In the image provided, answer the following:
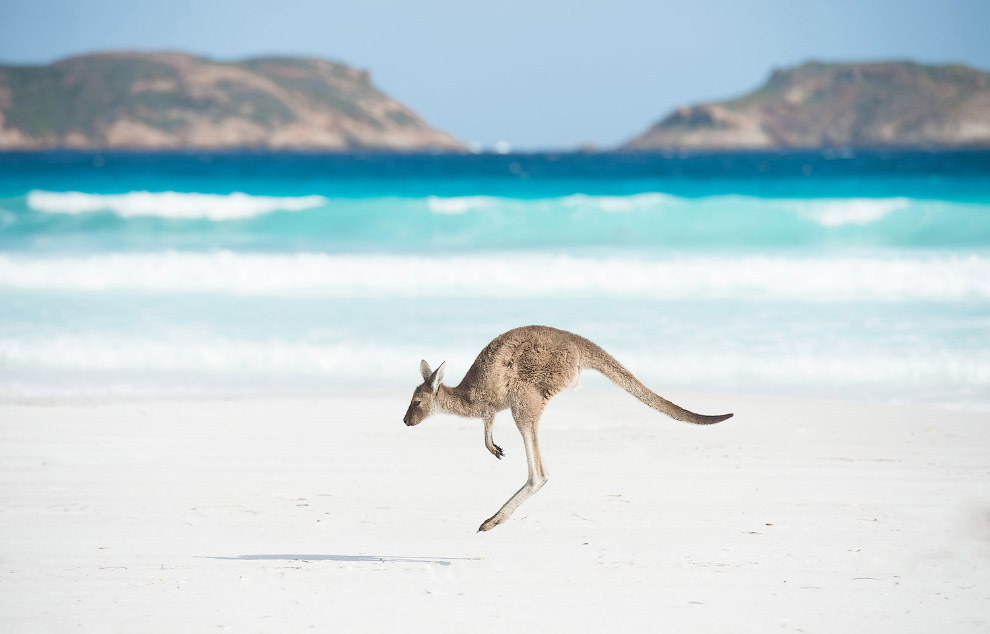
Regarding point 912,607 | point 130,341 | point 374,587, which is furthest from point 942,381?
point 130,341

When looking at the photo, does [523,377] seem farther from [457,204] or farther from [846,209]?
[457,204]

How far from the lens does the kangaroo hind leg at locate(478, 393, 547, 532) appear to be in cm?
373

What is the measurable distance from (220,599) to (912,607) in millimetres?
2423

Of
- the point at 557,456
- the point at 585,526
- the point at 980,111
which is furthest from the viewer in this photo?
the point at 980,111

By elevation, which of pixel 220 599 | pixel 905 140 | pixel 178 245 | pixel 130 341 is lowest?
pixel 220 599

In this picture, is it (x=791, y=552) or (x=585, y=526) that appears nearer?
(x=791, y=552)

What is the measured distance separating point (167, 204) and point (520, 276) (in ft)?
34.6

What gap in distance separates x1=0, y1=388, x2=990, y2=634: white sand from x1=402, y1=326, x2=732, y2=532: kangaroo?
546 millimetres

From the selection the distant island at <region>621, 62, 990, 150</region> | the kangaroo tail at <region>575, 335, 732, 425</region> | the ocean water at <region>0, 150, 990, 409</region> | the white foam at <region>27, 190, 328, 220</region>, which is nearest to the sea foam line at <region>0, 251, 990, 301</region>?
the ocean water at <region>0, 150, 990, 409</region>

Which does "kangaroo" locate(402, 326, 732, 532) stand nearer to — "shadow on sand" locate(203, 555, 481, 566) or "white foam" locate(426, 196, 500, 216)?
"shadow on sand" locate(203, 555, 481, 566)

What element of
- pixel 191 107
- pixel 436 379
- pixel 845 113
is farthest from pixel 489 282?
pixel 845 113

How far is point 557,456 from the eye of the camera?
5945mm

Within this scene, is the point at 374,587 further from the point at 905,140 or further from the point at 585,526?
the point at 905,140

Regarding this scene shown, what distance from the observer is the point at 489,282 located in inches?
533
